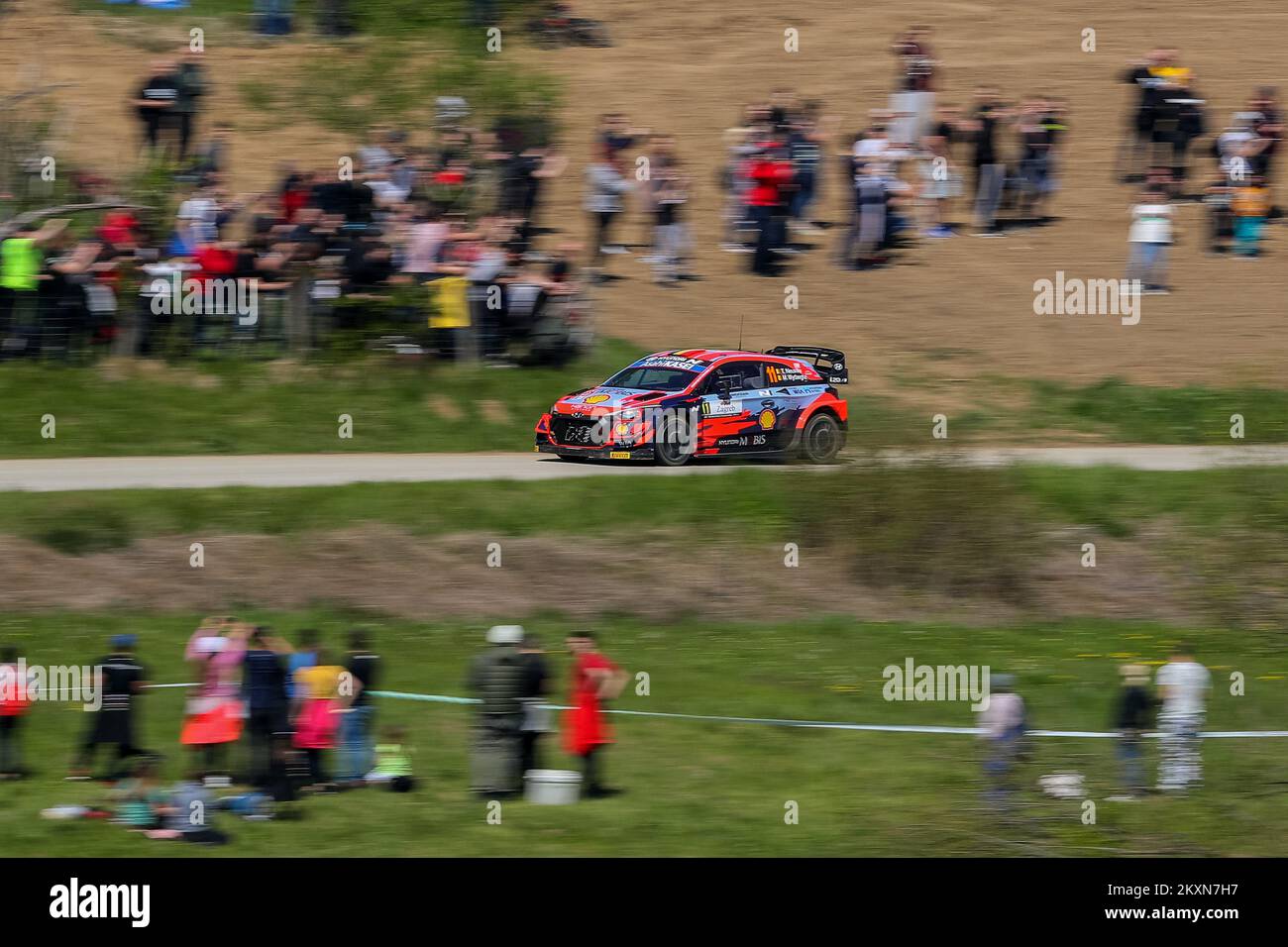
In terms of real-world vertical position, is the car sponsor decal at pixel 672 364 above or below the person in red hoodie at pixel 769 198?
below

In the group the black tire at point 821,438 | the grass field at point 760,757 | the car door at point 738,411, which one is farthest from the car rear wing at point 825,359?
the grass field at point 760,757

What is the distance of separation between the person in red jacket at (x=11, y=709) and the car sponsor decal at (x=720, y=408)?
9.89 meters

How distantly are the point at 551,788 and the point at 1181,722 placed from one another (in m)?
4.74

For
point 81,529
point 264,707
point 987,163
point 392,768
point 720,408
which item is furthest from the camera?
point 987,163

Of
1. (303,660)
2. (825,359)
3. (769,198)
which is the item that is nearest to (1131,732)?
(303,660)

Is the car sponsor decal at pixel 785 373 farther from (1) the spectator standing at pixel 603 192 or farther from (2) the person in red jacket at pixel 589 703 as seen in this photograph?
(2) the person in red jacket at pixel 589 703

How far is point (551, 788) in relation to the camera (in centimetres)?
1314

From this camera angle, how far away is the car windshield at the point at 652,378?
21.7 metres

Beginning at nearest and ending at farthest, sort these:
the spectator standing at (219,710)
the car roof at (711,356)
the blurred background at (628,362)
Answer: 1. the spectator standing at (219,710)
2. the blurred background at (628,362)
3. the car roof at (711,356)

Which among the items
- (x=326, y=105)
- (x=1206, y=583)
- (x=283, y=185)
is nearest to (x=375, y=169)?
(x=283, y=185)

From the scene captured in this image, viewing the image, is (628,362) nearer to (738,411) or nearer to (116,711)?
(738,411)

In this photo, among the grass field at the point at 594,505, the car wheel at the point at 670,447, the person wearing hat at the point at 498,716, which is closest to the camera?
the person wearing hat at the point at 498,716

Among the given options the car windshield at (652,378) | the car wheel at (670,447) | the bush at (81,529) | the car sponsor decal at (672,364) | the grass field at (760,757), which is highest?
the car sponsor decal at (672,364)

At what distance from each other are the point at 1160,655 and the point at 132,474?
36.6ft
